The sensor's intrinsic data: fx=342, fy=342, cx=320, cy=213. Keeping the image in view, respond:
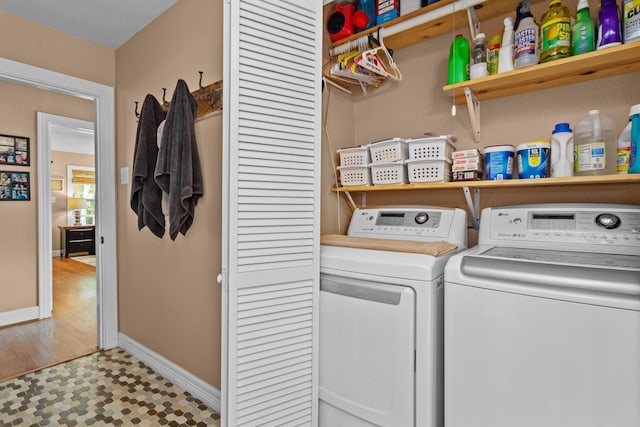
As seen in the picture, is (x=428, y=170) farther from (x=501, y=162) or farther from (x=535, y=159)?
(x=535, y=159)

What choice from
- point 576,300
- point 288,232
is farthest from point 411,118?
point 576,300

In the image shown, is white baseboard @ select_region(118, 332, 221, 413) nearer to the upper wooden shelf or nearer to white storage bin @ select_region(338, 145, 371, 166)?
white storage bin @ select_region(338, 145, 371, 166)

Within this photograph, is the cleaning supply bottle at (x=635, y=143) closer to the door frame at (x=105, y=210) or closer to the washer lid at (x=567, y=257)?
the washer lid at (x=567, y=257)

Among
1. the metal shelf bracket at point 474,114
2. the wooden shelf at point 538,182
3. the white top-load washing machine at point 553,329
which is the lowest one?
the white top-load washing machine at point 553,329

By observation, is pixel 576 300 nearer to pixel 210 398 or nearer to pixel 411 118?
pixel 411 118

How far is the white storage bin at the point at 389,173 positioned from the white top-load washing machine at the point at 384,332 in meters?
0.25

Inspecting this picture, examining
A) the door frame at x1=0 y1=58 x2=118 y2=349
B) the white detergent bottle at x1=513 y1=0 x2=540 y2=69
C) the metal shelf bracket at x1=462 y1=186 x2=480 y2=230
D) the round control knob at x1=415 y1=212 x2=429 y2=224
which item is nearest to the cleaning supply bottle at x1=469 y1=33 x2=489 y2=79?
the white detergent bottle at x1=513 y1=0 x2=540 y2=69

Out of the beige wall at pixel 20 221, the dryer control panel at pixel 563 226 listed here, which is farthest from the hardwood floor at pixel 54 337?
the dryer control panel at pixel 563 226

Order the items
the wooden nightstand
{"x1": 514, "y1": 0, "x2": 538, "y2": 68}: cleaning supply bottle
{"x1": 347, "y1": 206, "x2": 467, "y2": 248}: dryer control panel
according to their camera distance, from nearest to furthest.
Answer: {"x1": 514, "y1": 0, "x2": 538, "y2": 68}: cleaning supply bottle
{"x1": 347, "y1": 206, "x2": 467, "y2": 248}: dryer control panel
the wooden nightstand

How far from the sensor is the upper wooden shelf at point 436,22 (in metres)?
1.55

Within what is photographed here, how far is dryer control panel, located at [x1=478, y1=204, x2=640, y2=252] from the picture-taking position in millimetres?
1212

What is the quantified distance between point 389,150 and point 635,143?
93 centimetres

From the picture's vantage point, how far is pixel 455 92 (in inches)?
64.2

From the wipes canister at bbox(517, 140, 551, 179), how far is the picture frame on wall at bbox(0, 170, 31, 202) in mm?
4333
